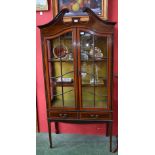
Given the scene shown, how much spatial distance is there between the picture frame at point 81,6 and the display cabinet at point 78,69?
9.6 inches

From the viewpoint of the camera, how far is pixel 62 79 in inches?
77.5

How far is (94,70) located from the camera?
6.32 ft

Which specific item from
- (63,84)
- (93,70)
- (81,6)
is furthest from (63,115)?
(81,6)

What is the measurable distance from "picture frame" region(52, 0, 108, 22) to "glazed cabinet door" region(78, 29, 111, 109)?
33cm

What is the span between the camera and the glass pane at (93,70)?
182 centimetres

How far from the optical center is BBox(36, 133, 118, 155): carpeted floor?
203 cm

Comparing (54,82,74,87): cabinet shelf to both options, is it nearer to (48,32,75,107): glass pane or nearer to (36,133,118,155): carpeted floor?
(48,32,75,107): glass pane

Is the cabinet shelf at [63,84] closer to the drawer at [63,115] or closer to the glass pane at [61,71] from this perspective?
the glass pane at [61,71]

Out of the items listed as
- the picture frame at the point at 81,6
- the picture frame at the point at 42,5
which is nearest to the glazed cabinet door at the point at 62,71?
the picture frame at the point at 81,6

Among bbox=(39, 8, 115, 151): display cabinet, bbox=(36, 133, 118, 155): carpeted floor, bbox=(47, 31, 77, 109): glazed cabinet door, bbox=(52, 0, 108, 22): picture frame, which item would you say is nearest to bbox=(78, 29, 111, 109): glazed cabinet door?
bbox=(39, 8, 115, 151): display cabinet
